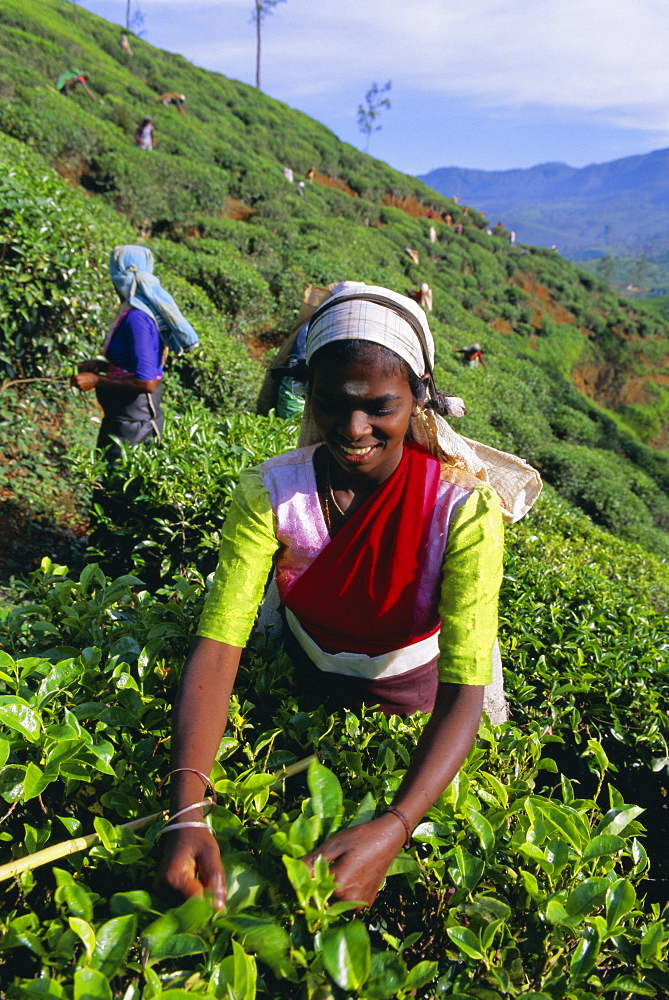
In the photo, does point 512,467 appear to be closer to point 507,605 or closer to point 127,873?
point 507,605

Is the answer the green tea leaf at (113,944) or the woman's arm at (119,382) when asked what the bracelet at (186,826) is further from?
the woman's arm at (119,382)

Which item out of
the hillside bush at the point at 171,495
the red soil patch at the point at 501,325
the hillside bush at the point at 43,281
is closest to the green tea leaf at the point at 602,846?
the hillside bush at the point at 171,495

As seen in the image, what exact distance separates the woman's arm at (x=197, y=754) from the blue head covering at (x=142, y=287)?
2915 mm

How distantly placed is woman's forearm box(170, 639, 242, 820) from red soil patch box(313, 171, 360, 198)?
30835 millimetres

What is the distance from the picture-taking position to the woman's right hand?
96 centimetres

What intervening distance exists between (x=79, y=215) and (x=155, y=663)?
5206 mm

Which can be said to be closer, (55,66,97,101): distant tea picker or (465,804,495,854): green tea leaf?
(465,804,495,854): green tea leaf

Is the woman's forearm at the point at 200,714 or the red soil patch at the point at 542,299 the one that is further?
the red soil patch at the point at 542,299

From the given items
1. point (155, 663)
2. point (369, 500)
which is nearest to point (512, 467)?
point (369, 500)

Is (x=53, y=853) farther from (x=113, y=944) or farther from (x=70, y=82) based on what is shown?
(x=70, y=82)

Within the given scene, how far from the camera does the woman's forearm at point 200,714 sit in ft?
3.73

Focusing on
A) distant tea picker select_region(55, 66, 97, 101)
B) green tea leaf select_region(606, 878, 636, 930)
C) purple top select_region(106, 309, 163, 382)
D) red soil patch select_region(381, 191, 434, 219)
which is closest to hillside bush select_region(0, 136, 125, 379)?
purple top select_region(106, 309, 163, 382)

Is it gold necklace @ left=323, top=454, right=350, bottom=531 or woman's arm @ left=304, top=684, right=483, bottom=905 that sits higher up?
gold necklace @ left=323, top=454, right=350, bottom=531

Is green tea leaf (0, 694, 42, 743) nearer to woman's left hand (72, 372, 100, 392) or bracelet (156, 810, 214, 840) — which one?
bracelet (156, 810, 214, 840)
